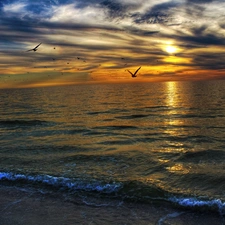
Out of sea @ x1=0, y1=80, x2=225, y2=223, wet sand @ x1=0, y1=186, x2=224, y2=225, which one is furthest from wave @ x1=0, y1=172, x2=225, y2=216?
wet sand @ x1=0, y1=186, x2=224, y2=225

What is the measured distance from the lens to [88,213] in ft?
31.3

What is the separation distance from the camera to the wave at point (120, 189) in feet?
32.9

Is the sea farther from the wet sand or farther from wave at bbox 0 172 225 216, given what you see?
the wet sand

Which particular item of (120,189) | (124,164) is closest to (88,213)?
(120,189)

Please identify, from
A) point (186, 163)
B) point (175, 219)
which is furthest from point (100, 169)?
point (175, 219)

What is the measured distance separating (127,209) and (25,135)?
18091mm

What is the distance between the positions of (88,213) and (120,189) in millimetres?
2535

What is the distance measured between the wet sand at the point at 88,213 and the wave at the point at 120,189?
502 millimetres

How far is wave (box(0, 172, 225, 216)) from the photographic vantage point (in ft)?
32.9

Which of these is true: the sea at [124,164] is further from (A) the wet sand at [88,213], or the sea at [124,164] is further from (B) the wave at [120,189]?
(A) the wet sand at [88,213]

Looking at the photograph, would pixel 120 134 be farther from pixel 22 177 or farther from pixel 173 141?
pixel 22 177

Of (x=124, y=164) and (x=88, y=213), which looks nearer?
(x=88, y=213)

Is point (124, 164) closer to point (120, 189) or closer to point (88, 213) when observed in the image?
point (120, 189)

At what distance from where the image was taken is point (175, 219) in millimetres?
8992
